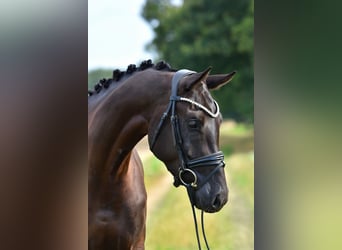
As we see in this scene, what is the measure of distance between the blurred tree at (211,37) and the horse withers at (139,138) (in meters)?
3.26

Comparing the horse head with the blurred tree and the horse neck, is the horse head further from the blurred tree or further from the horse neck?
the blurred tree

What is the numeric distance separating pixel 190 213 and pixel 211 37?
1.87m

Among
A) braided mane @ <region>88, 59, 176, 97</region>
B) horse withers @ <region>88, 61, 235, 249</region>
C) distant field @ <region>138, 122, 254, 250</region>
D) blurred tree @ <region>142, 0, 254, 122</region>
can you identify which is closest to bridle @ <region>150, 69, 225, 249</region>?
horse withers @ <region>88, 61, 235, 249</region>

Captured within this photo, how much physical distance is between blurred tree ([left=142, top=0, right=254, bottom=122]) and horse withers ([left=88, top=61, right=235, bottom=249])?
326 cm

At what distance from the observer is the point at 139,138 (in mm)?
1671

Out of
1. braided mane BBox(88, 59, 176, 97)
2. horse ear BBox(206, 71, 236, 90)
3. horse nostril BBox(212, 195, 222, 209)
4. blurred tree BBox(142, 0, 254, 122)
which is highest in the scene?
blurred tree BBox(142, 0, 254, 122)

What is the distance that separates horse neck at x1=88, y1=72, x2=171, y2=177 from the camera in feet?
5.32

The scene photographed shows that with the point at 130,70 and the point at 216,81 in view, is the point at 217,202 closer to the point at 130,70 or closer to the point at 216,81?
the point at 216,81

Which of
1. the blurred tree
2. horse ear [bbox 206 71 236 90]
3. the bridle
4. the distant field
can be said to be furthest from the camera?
the blurred tree

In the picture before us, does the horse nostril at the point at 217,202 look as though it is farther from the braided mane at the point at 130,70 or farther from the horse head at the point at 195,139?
the braided mane at the point at 130,70

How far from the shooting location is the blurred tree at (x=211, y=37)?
501 centimetres
